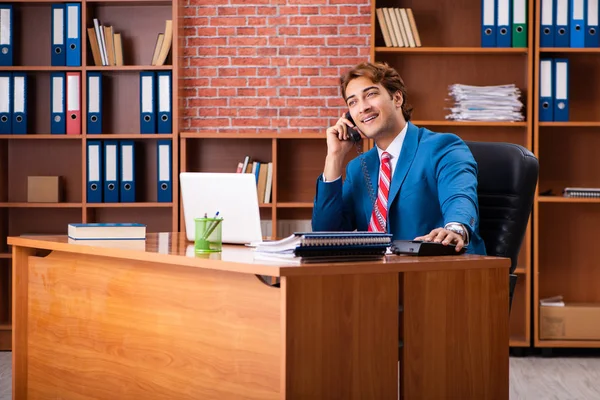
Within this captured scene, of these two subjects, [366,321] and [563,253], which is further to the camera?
[563,253]

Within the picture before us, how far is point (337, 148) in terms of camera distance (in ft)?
9.14

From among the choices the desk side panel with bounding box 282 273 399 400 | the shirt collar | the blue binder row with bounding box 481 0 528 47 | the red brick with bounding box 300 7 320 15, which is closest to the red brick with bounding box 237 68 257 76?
the red brick with bounding box 300 7 320 15

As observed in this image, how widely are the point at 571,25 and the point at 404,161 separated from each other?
2264mm

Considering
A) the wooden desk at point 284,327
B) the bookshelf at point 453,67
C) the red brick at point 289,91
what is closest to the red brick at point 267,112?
the red brick at point 289,91

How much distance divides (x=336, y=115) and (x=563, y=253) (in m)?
1.57

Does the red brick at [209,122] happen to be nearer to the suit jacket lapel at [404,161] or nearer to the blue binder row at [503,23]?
the blue binder row at [503,23]

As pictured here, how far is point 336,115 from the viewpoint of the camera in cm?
499

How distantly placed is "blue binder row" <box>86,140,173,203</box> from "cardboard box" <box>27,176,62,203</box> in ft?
0.74

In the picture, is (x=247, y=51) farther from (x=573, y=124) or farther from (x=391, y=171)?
(x=391, y=171)

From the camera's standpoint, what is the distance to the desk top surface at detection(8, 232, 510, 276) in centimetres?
173

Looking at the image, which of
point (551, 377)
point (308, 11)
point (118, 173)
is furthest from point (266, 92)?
point (551, 377)

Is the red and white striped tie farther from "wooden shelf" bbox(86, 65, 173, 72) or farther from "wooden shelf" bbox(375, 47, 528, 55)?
"wooden shelf" bbox(86, 65, 173, 72)

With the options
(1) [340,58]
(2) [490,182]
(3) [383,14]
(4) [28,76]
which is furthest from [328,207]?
(4) [28,76]

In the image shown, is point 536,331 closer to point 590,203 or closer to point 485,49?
point 590,203
